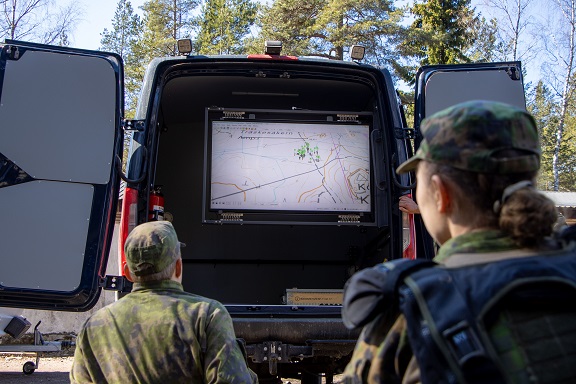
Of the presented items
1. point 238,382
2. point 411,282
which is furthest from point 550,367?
point 238,382

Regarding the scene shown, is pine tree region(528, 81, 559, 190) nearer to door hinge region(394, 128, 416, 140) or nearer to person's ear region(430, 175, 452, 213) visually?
door hinge region(394, 128, 416, 140)

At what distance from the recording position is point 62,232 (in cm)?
423

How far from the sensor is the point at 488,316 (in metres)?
1.43

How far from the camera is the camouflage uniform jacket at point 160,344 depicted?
2652 mm

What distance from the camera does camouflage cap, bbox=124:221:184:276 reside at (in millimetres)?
2838

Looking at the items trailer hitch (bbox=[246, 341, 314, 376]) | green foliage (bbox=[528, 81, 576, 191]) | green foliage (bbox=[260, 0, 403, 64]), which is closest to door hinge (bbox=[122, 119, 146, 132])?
trailer hitch (bbox=[246, 341, 314, 376])

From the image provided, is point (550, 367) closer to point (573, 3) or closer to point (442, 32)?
point (442, 32)

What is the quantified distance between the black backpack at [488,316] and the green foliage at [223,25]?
1178 inches

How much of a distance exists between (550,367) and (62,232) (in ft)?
11.0

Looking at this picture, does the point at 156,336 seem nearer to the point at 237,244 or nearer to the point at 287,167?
the point at 287,167

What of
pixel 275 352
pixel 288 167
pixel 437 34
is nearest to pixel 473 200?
pixel 275 352

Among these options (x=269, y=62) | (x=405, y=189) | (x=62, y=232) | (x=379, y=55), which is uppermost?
(x=379, y=55)

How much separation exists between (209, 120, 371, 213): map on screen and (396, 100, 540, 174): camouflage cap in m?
3.90

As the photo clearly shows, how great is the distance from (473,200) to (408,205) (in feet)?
10.2
